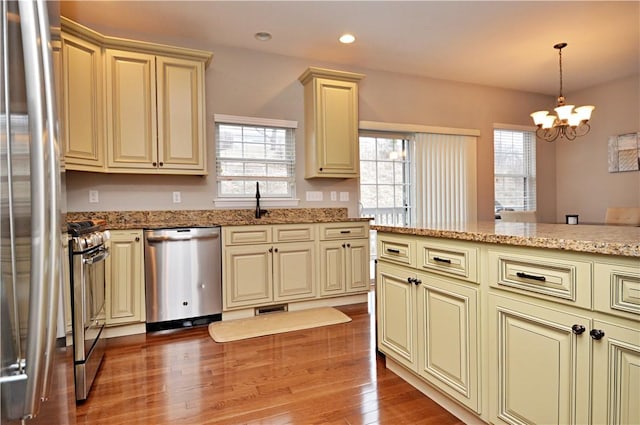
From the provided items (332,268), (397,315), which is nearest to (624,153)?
(332,268)

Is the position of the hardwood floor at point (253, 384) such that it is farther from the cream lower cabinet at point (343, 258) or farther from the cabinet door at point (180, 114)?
the cabinet door at point (180, 114)

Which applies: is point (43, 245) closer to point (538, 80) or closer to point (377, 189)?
point (377, 189)

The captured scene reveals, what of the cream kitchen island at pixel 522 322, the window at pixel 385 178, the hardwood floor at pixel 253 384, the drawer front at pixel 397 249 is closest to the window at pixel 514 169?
the window at pixel 385 178

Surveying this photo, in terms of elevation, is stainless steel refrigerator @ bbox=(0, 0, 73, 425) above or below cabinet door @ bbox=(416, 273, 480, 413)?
above

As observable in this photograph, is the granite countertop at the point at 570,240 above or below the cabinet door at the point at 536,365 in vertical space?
above

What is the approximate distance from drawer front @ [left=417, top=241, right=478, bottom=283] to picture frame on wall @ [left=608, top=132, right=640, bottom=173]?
464 cm

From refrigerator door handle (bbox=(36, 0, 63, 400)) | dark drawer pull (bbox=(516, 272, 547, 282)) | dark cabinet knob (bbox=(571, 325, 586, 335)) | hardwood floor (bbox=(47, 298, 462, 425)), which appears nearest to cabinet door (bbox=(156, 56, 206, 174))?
hardwood floor (bbox=(47, 298, 462, 425))

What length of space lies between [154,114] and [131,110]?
183 mm

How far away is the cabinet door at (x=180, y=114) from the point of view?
3189 millimetres

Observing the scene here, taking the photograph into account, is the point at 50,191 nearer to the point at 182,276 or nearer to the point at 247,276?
the point at 182,276

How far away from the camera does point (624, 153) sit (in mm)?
4781

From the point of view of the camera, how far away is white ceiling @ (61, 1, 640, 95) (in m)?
3.05

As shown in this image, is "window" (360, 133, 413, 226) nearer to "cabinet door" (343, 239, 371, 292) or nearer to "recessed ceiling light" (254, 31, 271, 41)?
"cabinet door" (343, 239, 371, 292)

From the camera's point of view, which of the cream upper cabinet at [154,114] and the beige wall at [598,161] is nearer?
the cream upper cabinet at [154,114]
